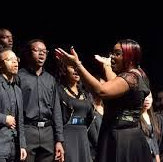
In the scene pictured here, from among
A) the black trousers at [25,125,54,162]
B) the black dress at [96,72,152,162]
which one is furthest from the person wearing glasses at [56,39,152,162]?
the black trousers at [25,125,54,162]

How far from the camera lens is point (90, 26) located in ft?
19.2

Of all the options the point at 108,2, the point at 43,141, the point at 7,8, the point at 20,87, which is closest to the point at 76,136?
the point at 43,141

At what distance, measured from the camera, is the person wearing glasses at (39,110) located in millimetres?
3930

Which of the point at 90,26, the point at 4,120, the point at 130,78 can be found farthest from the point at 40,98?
the point at 90,26

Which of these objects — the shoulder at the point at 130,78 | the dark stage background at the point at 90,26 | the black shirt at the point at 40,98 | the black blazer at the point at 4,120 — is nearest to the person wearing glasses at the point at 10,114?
the black blazer at the point at 4,120

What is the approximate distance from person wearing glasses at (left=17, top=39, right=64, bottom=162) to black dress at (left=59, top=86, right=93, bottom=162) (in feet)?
0.45

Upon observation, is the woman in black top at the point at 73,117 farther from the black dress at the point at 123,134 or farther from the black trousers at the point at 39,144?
the black dress at the point at 123,134

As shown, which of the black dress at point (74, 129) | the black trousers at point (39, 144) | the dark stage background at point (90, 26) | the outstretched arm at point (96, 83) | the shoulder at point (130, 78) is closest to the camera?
the outstretched arm at point (96, 83)

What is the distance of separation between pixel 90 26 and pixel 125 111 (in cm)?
282

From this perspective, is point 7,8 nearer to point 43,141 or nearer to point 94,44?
point 94,44

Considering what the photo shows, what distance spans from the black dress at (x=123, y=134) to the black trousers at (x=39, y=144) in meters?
0.78

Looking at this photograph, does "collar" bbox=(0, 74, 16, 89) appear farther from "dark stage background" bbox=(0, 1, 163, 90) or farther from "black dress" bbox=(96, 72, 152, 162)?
"dark stage background" bbox=(0, 1, 163, 90)

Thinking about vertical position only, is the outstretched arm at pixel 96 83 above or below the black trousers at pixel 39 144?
above

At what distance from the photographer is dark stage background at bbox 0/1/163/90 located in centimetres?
546
